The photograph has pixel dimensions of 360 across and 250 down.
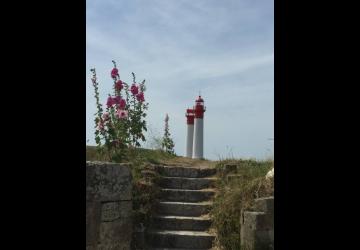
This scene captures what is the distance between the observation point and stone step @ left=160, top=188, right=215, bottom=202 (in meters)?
7.15

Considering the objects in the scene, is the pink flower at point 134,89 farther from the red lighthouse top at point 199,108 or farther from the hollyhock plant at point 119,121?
the red lighthouse top at point 199,108

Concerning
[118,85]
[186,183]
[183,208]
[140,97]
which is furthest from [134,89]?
[183,208]

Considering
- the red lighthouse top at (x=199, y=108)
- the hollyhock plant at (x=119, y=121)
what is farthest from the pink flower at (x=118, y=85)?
the red lighthouse top at (x=199, y=108)

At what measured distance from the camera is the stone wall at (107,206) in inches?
196

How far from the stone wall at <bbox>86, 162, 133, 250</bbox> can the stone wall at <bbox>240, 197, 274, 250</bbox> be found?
4.66 ft

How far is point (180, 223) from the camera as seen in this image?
6535mm

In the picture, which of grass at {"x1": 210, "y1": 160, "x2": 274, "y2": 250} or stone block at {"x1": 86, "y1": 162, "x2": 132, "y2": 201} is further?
grass at {"x1": 210, "y1": 160, "x2": 274, "y2": 250}

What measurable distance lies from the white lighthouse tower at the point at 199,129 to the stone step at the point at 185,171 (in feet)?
12.9

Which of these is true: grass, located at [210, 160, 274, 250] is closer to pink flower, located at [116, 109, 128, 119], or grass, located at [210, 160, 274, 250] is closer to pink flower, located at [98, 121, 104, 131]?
pink flower, located at [116, 109, 128, 119]

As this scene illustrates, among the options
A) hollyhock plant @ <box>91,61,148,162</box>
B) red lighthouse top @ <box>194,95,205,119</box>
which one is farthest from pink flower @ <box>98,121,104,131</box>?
red lighthouse top @ <box>194,95,205,119</box>
